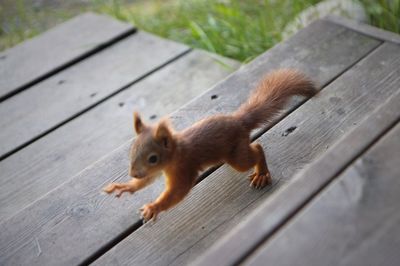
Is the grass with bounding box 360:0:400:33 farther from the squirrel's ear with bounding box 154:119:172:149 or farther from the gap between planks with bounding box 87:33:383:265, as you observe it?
the squirrel's ear with bounding box 154:119:172:149

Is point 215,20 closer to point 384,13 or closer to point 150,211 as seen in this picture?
point 384,13

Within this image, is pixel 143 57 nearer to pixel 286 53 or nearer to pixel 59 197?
pixel 286 53

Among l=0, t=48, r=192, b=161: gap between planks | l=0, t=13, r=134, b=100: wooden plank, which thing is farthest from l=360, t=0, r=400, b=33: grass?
l=0, t=13, r=134, b=100: wooden plank

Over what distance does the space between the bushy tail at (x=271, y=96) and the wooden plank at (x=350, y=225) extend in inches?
18.5

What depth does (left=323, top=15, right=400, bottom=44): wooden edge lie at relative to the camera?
5.86 feet

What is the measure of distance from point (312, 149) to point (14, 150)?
1.26 metres

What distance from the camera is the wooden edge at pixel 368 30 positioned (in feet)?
5.86

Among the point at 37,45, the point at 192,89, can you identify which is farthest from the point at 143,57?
the point at 37,45

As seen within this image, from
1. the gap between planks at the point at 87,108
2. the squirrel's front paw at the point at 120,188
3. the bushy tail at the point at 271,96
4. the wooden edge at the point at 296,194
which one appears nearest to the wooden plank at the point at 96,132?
the gap between planks at the point at 87,108

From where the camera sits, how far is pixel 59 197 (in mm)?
1433

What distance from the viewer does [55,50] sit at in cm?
253

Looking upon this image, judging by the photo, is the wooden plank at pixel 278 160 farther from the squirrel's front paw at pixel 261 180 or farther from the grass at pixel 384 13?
the grass at pixel 384 13

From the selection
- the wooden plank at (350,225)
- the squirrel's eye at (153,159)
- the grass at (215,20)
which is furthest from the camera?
the grass at (215,20)

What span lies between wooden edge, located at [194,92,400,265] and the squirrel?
0.35 metres
